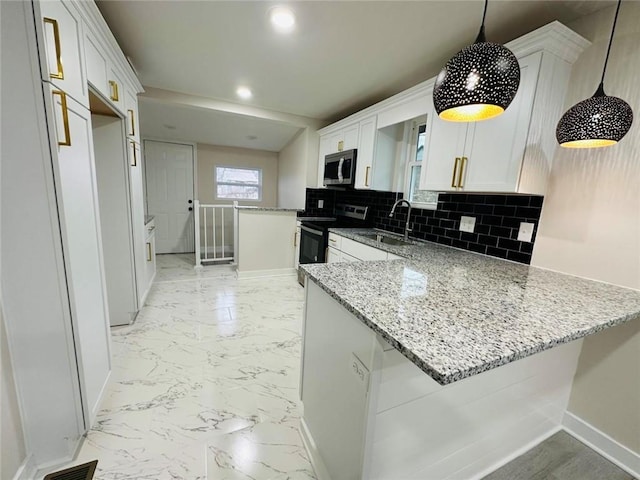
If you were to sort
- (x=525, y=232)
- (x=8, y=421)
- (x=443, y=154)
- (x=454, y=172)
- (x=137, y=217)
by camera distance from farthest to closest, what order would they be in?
1. (x=137, y=217)
2. (x=443, y=154)
3. (x=454, y=172)
4. (x=525, y=232)
5. (x=8, y=421)

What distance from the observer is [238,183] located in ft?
17.1

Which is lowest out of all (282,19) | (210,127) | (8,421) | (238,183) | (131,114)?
(8,421)

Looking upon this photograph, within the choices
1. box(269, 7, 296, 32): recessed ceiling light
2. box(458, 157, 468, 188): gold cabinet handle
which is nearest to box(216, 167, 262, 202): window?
box(269, 7, 296, 32): recessed ceiling light

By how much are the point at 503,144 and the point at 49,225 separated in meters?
2.27

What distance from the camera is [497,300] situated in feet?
3.35

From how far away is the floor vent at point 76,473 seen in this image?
1.10 metres

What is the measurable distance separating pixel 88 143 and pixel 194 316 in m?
1.74

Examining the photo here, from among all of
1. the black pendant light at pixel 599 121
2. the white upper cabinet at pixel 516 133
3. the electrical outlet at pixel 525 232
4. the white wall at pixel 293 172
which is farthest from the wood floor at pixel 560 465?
the white wall at pixel 293 172

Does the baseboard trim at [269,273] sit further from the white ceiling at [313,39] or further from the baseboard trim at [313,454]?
the baseboard trim at [313,454]

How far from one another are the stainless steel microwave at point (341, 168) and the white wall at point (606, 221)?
6.11 ft

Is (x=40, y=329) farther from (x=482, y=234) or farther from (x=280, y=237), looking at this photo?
(x=280, y=237)

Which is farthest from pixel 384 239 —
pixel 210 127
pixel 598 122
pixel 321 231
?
pixel 210 127

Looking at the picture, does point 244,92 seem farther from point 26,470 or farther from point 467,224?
point 26,470

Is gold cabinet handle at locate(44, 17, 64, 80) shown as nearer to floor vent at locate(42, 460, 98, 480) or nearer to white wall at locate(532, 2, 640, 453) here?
floor vent at locate(42, 460, 98, 480)
